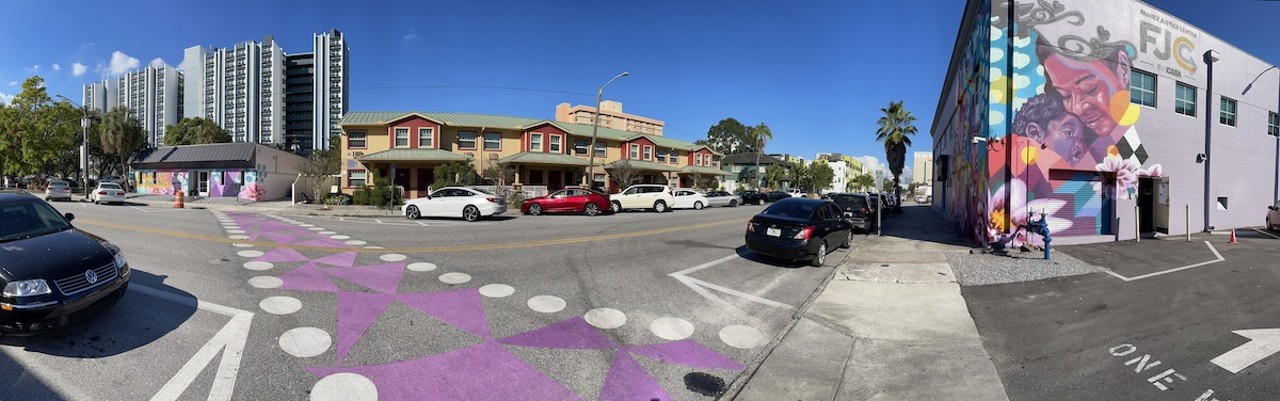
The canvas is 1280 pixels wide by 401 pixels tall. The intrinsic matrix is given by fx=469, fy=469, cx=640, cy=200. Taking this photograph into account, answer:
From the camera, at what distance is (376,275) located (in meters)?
7.16

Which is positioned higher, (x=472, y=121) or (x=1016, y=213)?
(x=472, y=121)

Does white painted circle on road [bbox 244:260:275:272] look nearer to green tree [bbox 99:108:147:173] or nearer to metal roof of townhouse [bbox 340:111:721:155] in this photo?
metal roof of townhouse [bbox 340:111:721:155]

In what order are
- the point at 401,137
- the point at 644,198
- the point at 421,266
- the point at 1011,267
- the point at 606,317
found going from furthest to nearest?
the point at 401,137, the point at 644,198, the point at 1011,267, the point at 421,266, the point at 606,317

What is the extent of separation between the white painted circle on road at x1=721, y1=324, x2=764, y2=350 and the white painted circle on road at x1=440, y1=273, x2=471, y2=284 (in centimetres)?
396

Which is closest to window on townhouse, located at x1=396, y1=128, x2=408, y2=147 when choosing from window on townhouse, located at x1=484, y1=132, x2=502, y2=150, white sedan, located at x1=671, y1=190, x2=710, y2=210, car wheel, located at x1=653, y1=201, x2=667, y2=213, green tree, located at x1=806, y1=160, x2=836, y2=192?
window on townhouse, located at x1=484, y1=132, x2=502, y2=150

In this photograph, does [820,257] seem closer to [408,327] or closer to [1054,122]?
[1054,122]

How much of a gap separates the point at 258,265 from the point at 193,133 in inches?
2605

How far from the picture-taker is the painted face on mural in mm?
11773

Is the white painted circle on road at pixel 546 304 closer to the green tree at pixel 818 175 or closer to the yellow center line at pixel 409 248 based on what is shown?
the yellow center line at pixel 409 248

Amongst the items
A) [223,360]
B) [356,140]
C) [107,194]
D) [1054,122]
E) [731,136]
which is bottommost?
[223,360]

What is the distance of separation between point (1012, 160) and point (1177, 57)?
7188 mm

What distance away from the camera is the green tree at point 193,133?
168 ft

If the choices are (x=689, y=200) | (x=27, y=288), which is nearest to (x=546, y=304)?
(x=27, y=288)

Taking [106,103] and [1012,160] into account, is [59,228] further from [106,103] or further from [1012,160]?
[106,103]
